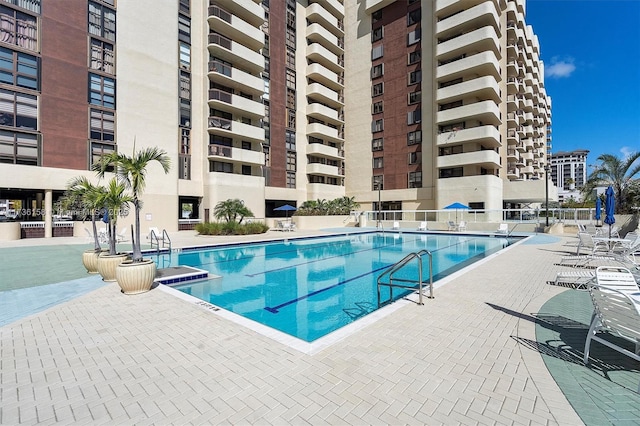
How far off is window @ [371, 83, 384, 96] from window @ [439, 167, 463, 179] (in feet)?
40.3

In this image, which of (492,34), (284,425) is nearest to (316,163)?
(492,34)

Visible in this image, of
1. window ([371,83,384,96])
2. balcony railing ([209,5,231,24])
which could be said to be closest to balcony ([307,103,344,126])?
window ([371,83,384,96])

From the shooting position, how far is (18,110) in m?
18.8

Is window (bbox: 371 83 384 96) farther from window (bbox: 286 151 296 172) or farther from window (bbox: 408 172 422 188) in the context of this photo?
window (bbox: 286 151 296 172)

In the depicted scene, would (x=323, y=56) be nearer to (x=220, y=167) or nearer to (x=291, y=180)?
(x=291, y=180)

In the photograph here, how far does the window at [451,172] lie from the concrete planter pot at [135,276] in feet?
97.0

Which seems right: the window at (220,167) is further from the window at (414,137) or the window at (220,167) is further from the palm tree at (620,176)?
the palm tree at (620,176)

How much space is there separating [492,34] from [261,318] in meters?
33.1

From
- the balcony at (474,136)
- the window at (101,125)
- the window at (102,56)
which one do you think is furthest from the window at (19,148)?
the balcony at (474,136)

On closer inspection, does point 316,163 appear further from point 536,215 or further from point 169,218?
point 536,215

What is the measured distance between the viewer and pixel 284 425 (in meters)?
2.47

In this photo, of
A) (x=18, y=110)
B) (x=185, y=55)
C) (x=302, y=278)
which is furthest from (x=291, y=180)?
(x=302, y=278)

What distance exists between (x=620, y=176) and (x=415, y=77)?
790 inches

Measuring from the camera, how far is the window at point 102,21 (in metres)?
21.3
